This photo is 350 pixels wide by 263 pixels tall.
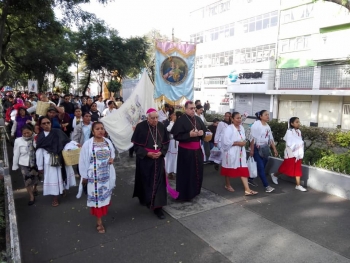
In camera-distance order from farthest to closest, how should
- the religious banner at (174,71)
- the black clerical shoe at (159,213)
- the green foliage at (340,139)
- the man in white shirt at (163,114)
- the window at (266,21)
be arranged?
the window at (266,21), the man in white shirt at (163,114), the religious banner at (174,71), the green foliage at (340,139), the black clerical shoe at (159,213)

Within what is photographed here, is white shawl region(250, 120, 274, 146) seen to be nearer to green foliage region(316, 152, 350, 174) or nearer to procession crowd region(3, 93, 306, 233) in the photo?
procession crowd region(3, 93, 306, 233)

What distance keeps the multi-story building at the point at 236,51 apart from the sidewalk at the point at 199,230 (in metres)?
22.2

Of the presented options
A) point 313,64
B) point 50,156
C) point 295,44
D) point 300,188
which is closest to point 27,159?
point 50,156

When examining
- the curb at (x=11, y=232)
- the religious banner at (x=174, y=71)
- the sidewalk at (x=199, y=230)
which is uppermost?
the religious banner at (x=174, y=71)

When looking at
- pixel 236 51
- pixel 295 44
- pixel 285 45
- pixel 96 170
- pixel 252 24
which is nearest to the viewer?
pixel 96 170

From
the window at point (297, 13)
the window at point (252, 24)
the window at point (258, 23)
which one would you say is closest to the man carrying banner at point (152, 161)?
the window at point (297, 13)

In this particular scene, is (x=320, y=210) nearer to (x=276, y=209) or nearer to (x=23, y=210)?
(x=276, y=209)

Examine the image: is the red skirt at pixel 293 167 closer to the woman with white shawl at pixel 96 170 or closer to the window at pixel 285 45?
the woman with white shawl at pixel 96 170

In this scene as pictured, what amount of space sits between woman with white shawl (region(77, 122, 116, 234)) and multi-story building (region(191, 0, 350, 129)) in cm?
1860

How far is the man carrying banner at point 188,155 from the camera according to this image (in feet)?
16.4

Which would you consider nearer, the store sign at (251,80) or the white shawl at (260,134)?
the white shawl at (260,134)

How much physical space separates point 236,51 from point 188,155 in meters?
26.1

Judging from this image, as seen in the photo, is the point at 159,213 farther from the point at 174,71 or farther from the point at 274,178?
the point at 174,71

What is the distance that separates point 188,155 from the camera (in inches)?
199
